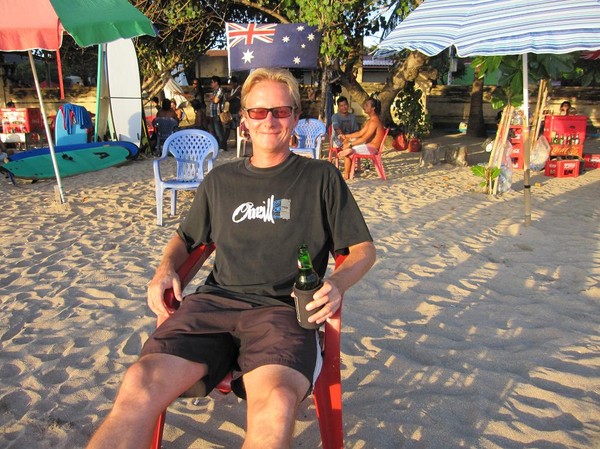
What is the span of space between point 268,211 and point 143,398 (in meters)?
0.84

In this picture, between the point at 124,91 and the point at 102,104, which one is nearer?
the point at 102,104

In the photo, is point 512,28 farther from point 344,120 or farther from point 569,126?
point 569,126

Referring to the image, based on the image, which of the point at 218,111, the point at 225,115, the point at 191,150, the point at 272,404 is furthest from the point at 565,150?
the point at 272,404

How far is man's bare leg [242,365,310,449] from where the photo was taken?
4.67 feet

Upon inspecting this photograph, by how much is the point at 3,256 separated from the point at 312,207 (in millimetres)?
3538

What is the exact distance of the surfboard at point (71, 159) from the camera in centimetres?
764

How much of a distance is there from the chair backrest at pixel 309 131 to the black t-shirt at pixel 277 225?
6.73m

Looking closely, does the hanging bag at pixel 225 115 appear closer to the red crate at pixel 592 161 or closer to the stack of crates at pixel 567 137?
the stack of crates at pixel 567 137

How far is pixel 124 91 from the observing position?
10.8m

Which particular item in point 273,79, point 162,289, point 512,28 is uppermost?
point 512,28

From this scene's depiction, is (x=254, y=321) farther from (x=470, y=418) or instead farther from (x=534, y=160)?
(x=534, y=160)

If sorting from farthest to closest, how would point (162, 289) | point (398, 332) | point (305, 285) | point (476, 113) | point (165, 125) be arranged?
point (476, 113)
point (165, 125)
point (398, 332)
point (162, 289)
point (305, 285)

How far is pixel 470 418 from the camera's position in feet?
7.36

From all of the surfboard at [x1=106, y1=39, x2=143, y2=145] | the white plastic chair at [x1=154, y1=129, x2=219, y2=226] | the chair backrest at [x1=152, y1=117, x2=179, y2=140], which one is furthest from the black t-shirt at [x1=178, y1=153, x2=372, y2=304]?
the surfboard at [x1=106, y1=39, x2=143, y2=145]
